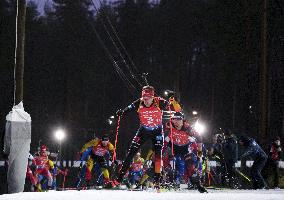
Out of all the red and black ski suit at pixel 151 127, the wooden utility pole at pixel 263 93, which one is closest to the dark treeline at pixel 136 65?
the wooden utility pole at pixel 263 93

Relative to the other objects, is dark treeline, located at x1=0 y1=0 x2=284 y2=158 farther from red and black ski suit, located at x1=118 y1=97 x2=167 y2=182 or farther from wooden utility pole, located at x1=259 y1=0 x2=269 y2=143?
red and black ski suit, located at x1=118 y1=97 x2=167 y2=182

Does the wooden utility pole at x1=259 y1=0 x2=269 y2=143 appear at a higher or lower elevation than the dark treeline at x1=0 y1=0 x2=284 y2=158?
lower

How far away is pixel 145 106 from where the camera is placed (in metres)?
10.2

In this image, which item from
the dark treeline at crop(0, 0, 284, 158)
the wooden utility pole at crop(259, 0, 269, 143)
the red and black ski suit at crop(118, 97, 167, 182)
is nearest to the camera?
the red and black ski suit at crop(118, 97, 167, 182)

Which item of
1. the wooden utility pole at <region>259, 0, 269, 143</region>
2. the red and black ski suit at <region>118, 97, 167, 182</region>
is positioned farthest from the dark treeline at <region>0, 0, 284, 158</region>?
the red and black ski suit at <region>118, 97, 167, 182</region>

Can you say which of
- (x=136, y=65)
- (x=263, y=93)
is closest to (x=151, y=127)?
(x=263, y=93)

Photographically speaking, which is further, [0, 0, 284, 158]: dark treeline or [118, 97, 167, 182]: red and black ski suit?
[0, 0, 284, 158]: dark treeline

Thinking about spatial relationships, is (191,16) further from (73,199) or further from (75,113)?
(73,199)

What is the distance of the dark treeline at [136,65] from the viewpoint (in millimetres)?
42344

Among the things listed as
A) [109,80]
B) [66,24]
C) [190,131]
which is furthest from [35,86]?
[190,131]

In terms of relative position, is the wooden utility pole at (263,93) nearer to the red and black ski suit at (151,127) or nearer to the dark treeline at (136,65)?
the dark treeline at (136,65)

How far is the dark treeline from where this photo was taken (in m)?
42.3

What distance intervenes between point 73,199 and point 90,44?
161 feet

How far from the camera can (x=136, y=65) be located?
5375cm
